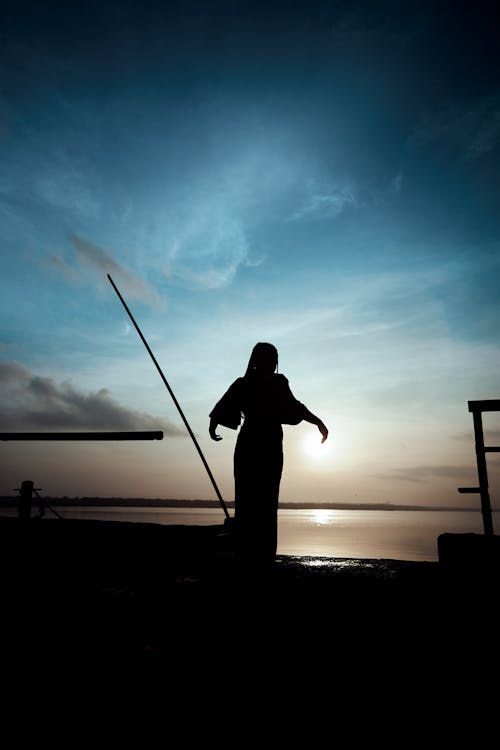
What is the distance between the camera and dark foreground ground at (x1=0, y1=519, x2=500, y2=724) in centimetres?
181

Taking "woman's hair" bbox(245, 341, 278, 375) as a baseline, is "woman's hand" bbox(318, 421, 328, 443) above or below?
below

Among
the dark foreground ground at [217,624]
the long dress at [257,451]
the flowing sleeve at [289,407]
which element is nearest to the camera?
the dark foreground ground at [217,624]

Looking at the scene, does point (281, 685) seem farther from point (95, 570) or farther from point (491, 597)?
point (95, 570)

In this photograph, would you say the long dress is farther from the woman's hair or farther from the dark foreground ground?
the dark foreground ground

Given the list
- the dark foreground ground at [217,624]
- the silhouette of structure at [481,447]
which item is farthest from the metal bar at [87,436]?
the silhouette of structure at [481,447]

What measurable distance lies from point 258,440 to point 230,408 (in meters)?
0.50

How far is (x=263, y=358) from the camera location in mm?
4234

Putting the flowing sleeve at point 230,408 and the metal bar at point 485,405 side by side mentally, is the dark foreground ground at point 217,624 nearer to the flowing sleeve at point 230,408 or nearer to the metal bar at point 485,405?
the flowing sleeve at point 230,408

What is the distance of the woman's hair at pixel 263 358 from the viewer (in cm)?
423

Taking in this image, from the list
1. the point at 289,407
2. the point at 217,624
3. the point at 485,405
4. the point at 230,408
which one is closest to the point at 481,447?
the point at 485,405

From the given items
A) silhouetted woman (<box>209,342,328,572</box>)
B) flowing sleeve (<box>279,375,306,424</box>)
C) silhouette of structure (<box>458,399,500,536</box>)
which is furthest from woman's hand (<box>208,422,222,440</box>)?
silhouette of structure (<box>458,399,500,536</box>)

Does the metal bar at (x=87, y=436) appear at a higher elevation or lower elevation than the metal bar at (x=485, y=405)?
lower

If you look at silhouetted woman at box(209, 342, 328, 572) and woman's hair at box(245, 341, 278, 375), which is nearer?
silhouetted woman at box(209, 342, 328, 572)

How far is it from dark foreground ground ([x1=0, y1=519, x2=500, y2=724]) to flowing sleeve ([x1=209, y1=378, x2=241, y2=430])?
146cm
